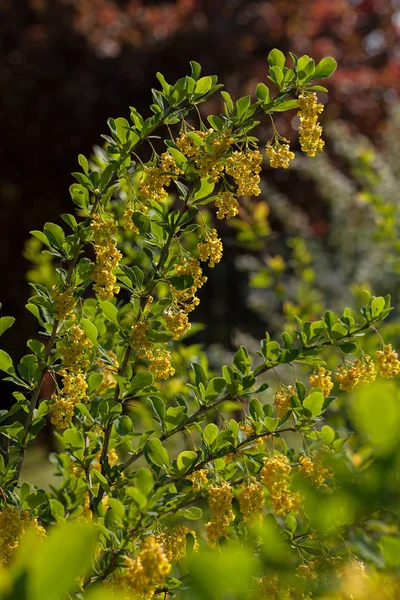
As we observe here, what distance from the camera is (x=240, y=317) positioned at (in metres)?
7.21

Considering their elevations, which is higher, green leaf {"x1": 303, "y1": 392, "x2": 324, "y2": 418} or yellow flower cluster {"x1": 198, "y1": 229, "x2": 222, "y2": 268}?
yellow flower cluster {"x1": 198, "y1": 229, "x2": 222, "y2": 268}

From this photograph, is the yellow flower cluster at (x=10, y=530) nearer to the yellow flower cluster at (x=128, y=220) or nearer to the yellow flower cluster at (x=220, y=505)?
the yellow flower cluster at (x=220, y=505)

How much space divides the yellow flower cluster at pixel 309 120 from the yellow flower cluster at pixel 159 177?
0.79 feet

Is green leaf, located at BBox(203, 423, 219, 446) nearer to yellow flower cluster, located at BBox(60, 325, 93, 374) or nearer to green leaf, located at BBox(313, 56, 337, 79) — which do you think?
yellow flower cluster, located at BBox(60, 325, 93, 374)

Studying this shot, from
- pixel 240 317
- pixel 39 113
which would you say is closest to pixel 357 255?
pixel 240 317

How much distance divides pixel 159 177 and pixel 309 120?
11.4 inches

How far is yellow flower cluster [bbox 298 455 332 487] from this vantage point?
1.15 metres

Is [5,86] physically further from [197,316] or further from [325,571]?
[325,571]

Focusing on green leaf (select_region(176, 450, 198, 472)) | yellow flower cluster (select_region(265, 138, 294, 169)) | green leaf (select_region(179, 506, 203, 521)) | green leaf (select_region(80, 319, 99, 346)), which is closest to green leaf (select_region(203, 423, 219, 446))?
green leaf (select_region(176, 450, 198, 472))

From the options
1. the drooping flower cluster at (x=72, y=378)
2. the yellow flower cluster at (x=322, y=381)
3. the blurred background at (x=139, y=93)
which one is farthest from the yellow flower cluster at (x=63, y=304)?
the blurred background at (x=139, y=93)

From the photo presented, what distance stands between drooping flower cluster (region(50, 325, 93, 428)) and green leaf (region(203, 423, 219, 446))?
0.21 m

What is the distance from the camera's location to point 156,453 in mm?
1151

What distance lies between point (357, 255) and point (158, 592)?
4882 mm

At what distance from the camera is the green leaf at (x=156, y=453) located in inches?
44.5
